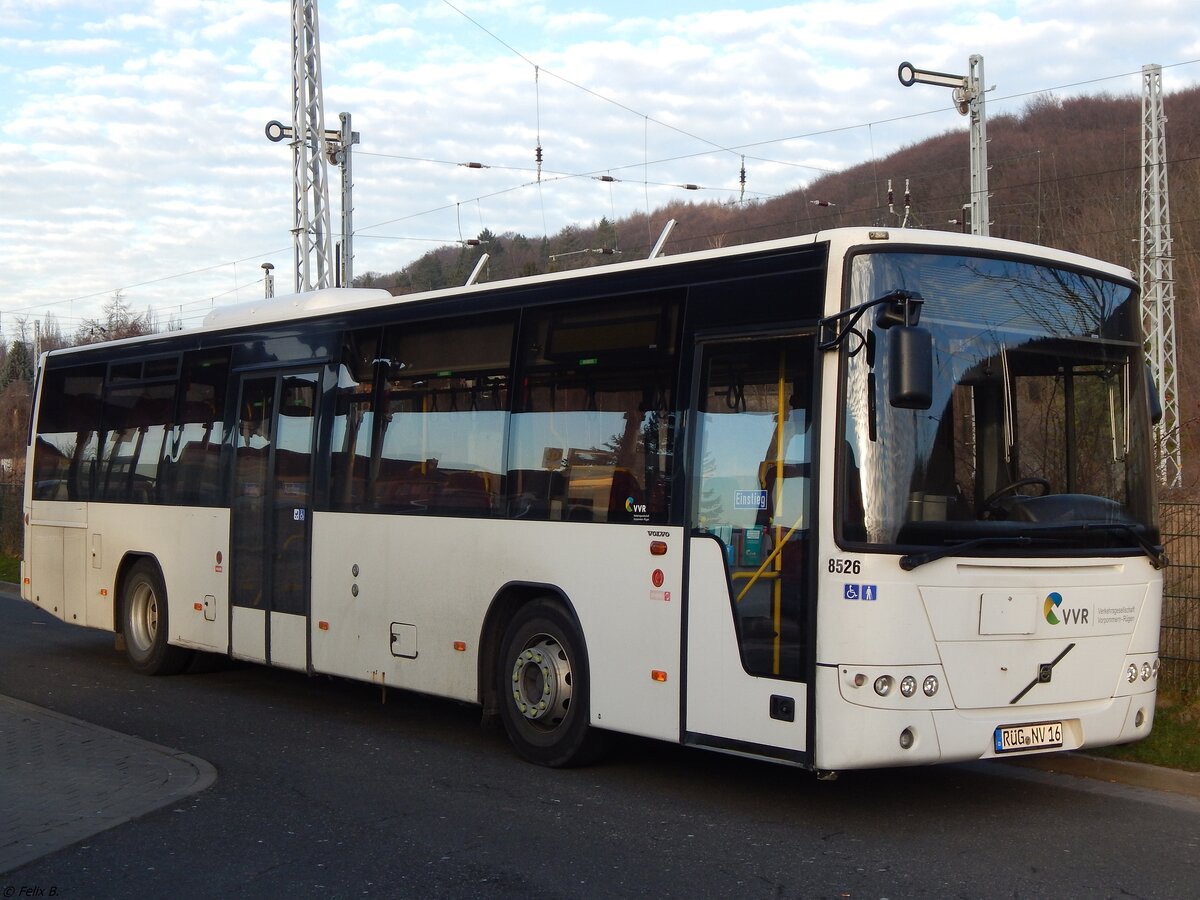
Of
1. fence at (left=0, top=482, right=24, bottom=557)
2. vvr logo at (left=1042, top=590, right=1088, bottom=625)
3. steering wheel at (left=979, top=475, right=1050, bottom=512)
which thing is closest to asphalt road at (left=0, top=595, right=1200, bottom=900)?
vvr logo at (left=1042, top=590, right=1088, bottom=625)

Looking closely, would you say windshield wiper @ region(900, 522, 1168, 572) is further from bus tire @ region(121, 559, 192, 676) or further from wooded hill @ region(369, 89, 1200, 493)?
wooded hill @ region(369, 89, 1200, 493)

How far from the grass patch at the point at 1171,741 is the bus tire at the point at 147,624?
864cm

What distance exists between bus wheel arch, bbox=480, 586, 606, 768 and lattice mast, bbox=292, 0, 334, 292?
13715 millimetres

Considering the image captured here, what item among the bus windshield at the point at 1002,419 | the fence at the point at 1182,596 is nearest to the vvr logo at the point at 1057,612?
the bus windshield at the point at 1002,419

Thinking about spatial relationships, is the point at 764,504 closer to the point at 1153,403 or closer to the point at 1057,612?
the point at 1057,612

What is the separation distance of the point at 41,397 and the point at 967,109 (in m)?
13.1

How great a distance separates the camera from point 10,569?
2577cm

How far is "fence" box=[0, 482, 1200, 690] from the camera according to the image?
1025 cm

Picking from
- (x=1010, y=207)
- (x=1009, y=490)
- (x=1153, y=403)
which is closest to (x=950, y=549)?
(x=1009, y=490)

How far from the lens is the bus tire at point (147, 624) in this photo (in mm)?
13312

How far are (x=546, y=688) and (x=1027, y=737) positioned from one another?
311 cm

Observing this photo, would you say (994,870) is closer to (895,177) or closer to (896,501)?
Result: (896,501)

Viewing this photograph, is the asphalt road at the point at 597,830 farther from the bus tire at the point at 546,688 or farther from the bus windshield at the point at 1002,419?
the bus windshield at the point at 1002,419

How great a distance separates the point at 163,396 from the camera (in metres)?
13.4
